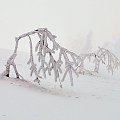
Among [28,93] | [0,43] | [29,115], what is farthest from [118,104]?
[0,43]

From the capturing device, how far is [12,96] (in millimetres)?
5043

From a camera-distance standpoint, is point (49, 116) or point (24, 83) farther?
point (24, 83)

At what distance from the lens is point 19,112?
14.1ft

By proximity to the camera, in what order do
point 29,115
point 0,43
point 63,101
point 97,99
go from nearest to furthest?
point 29,115 → point 63,101 → point 97,99 → point 0,43

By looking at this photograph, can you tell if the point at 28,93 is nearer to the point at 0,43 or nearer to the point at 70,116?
the point at 70,116

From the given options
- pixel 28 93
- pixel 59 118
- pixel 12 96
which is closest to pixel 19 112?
pixel 59 118

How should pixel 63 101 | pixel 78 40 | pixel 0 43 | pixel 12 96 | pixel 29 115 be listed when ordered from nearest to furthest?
pixel 29 115 → pixel 12 96 → pixel 63 101 → pixel 78 40 → pixel 0 43

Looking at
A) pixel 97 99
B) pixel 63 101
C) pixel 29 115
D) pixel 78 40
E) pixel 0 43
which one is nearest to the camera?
pixel 29 115

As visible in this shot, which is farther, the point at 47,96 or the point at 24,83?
the point at 24,83

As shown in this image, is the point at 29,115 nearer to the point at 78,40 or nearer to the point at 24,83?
the point at 24,83

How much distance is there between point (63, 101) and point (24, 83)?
1171 millimetres

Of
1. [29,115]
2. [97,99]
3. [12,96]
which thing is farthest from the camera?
[97,99]

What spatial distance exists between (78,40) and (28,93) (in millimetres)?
57358

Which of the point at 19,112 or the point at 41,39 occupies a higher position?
the point at 41,39
